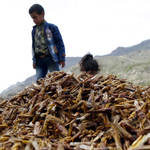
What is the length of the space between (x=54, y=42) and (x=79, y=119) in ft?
9.01

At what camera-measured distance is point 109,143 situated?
1.45 m

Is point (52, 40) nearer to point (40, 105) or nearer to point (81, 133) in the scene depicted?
point (40, 105)

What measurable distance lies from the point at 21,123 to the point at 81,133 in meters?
0.80

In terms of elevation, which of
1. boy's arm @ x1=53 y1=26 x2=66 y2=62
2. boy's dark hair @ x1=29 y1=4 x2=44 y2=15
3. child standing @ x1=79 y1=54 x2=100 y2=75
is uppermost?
boy's dark hair @ x1=29 y1=4 x2=44 y2=15

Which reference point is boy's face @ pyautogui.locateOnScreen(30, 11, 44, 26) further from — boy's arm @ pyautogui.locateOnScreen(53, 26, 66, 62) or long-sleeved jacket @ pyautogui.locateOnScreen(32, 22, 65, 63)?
boy's arm @ pyautogui.locateOnScreen(53, 26, 66, 62)

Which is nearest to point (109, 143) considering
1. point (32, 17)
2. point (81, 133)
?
point (81, 133)

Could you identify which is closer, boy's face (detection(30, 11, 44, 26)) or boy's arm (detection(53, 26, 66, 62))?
boy's face (detection(30, 11, 44, 26))

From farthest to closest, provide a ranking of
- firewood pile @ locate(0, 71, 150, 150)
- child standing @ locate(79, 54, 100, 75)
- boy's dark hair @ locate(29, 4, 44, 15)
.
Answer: child standing @ locate(79, 54, 100, 75), boy's dark hair @ locate(29, 4, 44, 15), firewood pile @ locate(0, 71, 150, 150)

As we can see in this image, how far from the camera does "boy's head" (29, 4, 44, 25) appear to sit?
12.5ft

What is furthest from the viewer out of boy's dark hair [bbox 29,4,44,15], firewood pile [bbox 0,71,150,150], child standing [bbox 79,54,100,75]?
child standing [bbox 79,54,100,75]

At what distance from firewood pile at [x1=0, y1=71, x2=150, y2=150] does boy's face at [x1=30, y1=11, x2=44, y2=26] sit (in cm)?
219

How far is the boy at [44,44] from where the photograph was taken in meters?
3.88

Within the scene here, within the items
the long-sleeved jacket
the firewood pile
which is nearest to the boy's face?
the long-sleeved jacket

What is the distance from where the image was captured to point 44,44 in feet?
13.0
